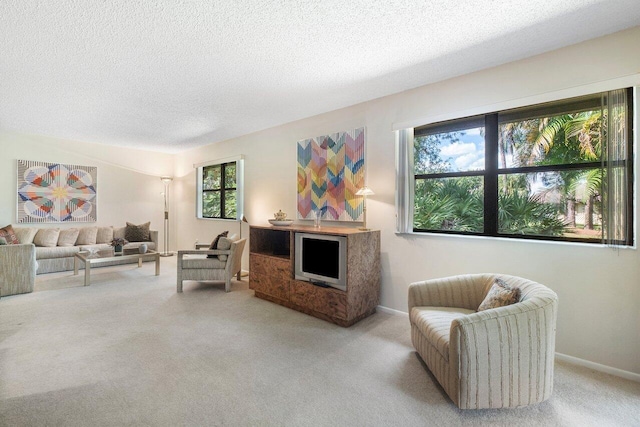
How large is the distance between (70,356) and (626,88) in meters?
4.91

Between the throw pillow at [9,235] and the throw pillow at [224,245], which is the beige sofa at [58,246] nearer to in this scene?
the throw pillow at [9,235]

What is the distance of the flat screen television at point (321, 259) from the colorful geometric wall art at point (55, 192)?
537 centimetres

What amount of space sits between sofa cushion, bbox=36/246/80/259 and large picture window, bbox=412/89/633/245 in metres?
6.03

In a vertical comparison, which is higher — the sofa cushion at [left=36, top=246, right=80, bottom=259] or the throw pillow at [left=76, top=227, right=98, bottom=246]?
the throw pillow at [left=76, top=227, right=98, bottom=246]

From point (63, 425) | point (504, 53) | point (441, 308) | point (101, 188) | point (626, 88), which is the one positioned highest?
point (504, 53)

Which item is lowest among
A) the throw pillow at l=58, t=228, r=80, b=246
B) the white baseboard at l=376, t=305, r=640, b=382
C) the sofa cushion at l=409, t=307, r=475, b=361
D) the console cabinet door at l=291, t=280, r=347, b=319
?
the white baseboard at l=376, t=305, r=640, b=382

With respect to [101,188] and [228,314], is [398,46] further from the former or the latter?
[101,188]

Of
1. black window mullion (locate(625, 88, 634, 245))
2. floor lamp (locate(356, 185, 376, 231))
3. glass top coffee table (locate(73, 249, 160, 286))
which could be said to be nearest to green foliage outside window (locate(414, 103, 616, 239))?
black window mullion (locate(625, 88, 634, 245))

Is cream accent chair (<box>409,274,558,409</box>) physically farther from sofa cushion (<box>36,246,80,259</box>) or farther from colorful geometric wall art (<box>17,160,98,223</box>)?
colorful geometric wall art (<box>17,160,98,223</box>)

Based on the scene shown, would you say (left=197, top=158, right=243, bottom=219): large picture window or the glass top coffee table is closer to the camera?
the glass top coffee table

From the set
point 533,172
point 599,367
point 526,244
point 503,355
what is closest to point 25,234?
point 503,355

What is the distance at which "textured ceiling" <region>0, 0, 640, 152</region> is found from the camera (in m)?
2.01

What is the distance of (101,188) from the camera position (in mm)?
6344

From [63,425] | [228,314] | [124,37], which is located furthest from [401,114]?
[63,425]
